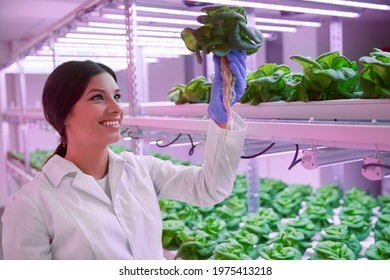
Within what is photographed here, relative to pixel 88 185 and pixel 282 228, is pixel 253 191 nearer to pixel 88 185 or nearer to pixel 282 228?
pixel 282 228

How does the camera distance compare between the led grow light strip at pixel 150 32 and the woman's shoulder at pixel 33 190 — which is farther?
the led grow light strip at pixel 150 32

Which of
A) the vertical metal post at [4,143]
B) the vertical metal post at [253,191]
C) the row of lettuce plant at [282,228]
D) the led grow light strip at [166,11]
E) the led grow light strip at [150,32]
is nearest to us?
the row of lettuce plant at [282,228]

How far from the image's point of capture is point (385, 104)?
3.06ft

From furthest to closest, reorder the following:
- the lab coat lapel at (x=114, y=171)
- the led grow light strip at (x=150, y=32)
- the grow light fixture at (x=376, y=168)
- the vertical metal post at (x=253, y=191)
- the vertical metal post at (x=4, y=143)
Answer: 1. the vertical metal post at (x=4, y=143)
2. the led grow light strip at (x=150, y=32)
3. the vertical metal post at (x=253, y=191)
4. the lab coat lapel at (x=114, y=171)
5. the grow light fixture at (x=376, y=168)

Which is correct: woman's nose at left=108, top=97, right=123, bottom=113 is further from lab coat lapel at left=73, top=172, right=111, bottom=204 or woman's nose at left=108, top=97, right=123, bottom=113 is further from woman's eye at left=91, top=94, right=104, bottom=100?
lab coat lapel at left=73, top=172, right=111, bottom=204

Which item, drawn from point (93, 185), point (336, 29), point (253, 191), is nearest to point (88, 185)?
point (93, 185)

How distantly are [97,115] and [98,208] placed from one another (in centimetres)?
25

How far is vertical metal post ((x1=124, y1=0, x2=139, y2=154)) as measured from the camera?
1.75 meters

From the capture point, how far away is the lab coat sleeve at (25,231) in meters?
1.13

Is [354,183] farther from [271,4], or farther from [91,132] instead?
[91,132]

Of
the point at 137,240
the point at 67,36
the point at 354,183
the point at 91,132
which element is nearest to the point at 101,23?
the point at 67,36

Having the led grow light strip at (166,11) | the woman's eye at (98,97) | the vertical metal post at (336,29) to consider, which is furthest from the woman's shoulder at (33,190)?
the vertical metal post at (336,29)

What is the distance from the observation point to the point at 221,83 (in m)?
1.12

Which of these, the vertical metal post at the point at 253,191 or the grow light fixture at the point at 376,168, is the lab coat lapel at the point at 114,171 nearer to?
the grow light fixture at the point at 376,168
